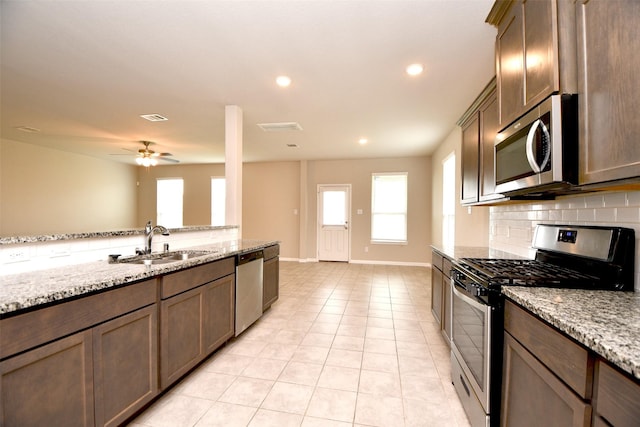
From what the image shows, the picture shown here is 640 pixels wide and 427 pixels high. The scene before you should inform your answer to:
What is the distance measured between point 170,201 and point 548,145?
8829mm

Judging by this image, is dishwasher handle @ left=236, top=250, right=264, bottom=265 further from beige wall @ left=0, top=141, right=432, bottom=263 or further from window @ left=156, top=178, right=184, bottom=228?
window @ left=156, top=178, right=184, bottom=228

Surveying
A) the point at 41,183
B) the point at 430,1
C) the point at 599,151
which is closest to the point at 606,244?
the point at 599,151

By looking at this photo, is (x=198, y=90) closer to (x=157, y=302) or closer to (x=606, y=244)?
(x=157, y=302)

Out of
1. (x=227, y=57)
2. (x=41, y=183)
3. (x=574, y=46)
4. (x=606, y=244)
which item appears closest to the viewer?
(x=574, y=46)

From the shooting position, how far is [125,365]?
147cm

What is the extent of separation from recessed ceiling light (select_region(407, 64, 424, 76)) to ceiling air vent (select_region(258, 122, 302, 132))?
2.02 meters

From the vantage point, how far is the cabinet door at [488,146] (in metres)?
2.27

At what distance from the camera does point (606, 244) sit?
134 cm

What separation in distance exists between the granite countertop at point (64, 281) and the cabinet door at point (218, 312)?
18.5 inches

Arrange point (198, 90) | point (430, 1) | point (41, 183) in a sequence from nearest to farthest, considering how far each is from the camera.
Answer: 1. point (430, 1)
2. point (198, 90)
3. point (41, 183)

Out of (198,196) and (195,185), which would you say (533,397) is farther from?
(195,185)

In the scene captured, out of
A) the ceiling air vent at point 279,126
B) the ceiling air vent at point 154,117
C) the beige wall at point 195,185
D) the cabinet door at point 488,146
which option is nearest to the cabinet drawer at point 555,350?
the cabinet door at point 488,146

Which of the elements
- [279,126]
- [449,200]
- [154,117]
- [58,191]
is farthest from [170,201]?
[449,200]

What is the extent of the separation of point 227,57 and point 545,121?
246cm
